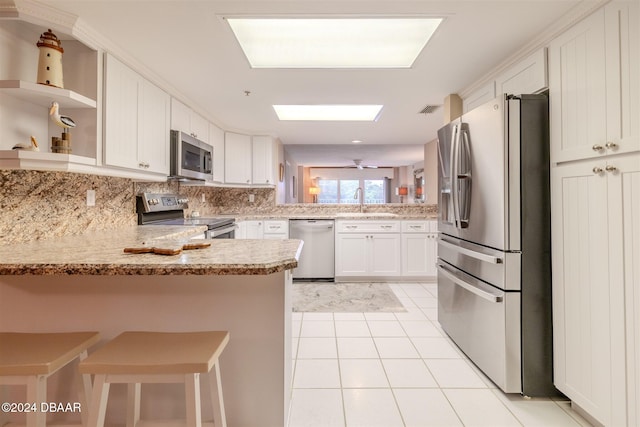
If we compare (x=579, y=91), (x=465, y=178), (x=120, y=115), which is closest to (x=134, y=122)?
(x=120, y=115)

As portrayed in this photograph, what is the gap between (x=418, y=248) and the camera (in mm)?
4188

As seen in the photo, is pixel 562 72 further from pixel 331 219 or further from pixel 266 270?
pixel 331 219

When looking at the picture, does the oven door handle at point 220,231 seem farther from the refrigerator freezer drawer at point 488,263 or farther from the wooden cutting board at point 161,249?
the refrigerator freezer drawer at point 488,263

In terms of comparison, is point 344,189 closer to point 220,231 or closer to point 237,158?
point 237,158

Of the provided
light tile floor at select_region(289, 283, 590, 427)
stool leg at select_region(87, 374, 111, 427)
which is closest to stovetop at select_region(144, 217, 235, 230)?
light tile floor at select_region(289, 283, 590, 427)

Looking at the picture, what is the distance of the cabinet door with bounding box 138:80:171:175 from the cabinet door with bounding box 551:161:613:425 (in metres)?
2.77

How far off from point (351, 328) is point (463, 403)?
44.7 inches

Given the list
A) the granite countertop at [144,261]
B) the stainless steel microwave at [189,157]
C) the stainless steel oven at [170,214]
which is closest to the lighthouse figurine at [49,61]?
the granite countertop at [144,261]

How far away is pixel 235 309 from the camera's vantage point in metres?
1.38

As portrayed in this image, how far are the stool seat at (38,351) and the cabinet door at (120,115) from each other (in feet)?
3.85

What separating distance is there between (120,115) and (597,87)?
8.99 feet

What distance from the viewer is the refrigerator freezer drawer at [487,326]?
1741 mm

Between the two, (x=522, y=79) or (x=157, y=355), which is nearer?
(x=157, y=355)

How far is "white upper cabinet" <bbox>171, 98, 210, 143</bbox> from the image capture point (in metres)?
2.92
